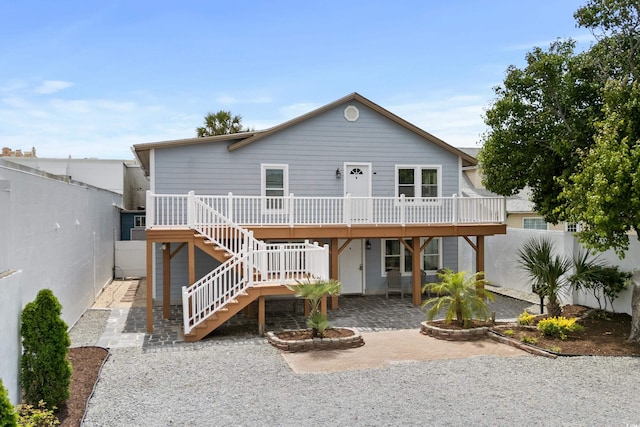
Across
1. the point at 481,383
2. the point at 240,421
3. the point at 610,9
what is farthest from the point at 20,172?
the point at 610,9

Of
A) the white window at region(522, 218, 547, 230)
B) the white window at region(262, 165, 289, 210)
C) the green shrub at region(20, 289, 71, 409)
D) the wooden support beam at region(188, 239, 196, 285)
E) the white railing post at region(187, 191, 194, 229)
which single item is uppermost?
the white window at region(262, 165, 289, 210)

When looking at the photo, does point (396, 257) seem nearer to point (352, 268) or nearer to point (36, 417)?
point (352, 268)

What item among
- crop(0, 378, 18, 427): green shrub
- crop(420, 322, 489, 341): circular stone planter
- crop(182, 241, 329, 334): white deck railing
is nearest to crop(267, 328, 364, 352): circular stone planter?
crop(182, 241, 329, 334): white deck railing

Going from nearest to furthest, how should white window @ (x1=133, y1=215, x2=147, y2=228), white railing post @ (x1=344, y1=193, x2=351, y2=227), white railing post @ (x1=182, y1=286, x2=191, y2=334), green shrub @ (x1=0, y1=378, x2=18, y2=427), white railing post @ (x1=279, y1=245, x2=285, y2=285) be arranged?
1. green shrub @ (x1=0, y1=378, x2=18, y2=427)
2. white railing post @ (x1=182, y1=286, x2=191, y2=334)
3. white railing post @ (x1=279, y1=245, x2=285, y2=285)
4. white railing post @ (x1=344, y1=193, x2=351, y2=227)
5. white window @ (x1=133, y1=215, x2=147, y2=228)

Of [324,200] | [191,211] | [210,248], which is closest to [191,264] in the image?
[210,248]

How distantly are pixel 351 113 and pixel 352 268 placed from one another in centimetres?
514

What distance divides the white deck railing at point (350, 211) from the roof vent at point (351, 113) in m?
2.85

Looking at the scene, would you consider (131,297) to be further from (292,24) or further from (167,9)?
(292,24)

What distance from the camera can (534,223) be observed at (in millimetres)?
24141

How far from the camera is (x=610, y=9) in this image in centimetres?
1166

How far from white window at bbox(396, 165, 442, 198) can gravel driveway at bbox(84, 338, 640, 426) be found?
8129mm

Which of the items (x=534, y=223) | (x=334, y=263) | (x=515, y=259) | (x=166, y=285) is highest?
(x=534, y=223)

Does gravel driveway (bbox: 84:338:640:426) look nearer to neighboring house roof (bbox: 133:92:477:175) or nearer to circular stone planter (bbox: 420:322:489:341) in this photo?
circular stone planter (bbox: 420:322:489:341)

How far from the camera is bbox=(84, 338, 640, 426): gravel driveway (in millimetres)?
6242
